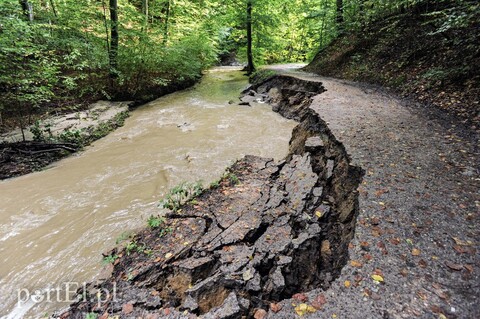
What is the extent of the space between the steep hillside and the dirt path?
1.63 metres

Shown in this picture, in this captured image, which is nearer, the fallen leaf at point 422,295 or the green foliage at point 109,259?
the fallen leaf at point 422,295

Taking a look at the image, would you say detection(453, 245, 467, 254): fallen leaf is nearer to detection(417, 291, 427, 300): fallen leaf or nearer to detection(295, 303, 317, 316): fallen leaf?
detection(417, 291, 427, 300): fallen leaf

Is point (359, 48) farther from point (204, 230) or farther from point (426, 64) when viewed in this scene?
point (204, 230)

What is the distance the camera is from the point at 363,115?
6.41 metres

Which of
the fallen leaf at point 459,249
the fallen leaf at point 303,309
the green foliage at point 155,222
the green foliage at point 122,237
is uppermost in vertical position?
the fallen leaf at point 459,249

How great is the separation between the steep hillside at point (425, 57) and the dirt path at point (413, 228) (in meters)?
1.63

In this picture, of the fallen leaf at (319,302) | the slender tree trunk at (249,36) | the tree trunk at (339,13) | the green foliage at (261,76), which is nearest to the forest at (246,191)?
the fallen leaf at (319,302)

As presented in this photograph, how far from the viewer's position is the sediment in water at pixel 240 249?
2.53 m

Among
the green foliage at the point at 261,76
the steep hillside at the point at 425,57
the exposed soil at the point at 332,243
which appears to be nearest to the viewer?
the exposed soil at the point at 332,243

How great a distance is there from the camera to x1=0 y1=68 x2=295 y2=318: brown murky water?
3479mm

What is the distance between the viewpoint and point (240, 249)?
3154 mm

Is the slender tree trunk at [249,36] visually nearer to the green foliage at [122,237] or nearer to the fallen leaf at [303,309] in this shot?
the green foliage at [122,237]

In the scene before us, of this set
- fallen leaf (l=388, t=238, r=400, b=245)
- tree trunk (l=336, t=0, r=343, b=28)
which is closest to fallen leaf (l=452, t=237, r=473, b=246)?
fallen leaf (l=388, t=238, r=400, b=245)

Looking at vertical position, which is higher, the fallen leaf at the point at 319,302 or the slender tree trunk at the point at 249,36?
the slender tree trunk at the point at 249,36
